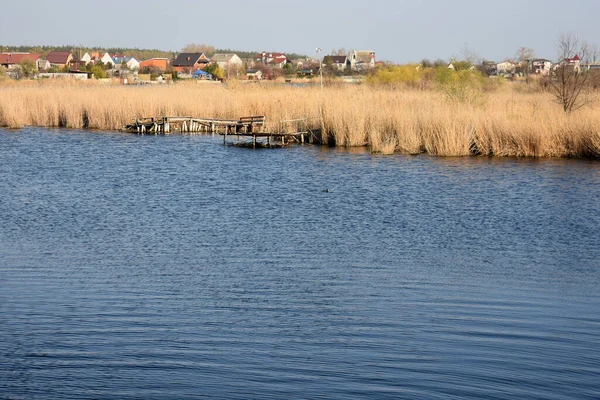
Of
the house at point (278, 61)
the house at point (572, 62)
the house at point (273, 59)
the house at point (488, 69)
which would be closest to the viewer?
the house at point (572, 62)

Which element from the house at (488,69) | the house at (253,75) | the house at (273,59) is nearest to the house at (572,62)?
the house at (488,69)

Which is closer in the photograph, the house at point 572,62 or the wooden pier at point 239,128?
the wooden pier at point 239,128

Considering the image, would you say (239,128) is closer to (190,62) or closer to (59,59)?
(59,59)

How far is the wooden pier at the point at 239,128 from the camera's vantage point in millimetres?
28688

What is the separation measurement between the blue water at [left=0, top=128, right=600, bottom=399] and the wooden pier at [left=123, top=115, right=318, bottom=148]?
411 inches

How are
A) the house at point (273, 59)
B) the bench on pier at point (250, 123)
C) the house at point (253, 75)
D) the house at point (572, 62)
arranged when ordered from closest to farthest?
1. the house at point (572, 62)
2. the bench on pier at point (250, 123)
3. the house at point (253, 75)
4. the house at point (273, 59)

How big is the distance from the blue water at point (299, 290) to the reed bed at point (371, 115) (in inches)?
230

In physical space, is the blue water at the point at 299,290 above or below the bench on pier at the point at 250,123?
below

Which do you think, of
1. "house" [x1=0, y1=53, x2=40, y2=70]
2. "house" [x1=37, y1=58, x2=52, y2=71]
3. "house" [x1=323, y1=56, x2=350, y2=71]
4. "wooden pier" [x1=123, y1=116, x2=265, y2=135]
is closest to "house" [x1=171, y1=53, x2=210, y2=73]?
"house" [x1=37, y1=58, x2=52, y2=71]

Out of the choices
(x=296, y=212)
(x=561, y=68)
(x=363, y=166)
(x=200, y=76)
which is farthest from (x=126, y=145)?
(x=200, y=76)

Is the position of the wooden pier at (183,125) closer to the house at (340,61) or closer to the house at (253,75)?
the house at (253,75)

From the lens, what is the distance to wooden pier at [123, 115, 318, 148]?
2869 centimetres

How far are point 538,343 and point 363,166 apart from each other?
14550 millimetres

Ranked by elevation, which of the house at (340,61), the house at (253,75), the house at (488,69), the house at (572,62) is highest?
the house at (340,61)
